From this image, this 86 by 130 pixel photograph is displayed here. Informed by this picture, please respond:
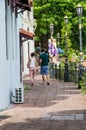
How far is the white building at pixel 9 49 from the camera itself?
50.9 feet

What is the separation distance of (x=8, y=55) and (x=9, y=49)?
224mm

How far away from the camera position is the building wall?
1549 centimetres

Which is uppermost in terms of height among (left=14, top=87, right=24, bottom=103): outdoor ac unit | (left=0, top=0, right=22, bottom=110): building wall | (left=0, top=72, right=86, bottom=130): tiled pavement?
(left=0, top=0, right=22, bottom=110): building wall

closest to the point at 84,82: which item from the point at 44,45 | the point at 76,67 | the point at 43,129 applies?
the point at 76,67

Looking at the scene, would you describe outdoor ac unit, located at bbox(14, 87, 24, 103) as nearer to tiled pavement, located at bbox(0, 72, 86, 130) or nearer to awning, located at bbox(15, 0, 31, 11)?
tiled pavement, located at bbox(0, 72, 86, 130)

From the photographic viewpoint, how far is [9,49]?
17516 mm

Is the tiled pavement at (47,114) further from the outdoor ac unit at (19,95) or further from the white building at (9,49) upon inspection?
the white building at (9,49)

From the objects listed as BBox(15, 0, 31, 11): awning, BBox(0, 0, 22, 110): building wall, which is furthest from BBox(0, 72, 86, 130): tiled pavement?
BBox(15, 0, 31, 11): awning

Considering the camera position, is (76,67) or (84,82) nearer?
(84,82)

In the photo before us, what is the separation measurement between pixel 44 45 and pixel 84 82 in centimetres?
3626

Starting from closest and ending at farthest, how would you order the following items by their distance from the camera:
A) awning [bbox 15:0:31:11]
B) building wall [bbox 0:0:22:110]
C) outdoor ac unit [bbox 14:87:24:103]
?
building wall [bbox 0:0:22:110]
outdoor ac unit [bbox 14:87:24:103]
awning [bbox 15:0:31:11]

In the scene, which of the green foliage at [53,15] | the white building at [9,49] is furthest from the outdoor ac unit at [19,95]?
the green foliage at [53,15]

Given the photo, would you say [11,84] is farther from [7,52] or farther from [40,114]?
[40,114]

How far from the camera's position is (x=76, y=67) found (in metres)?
28.5
